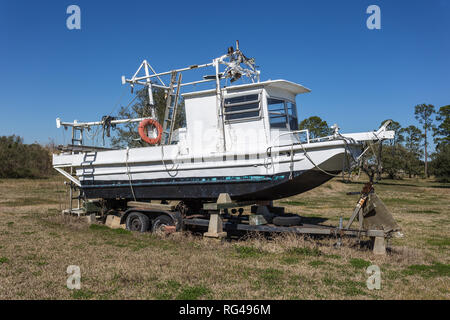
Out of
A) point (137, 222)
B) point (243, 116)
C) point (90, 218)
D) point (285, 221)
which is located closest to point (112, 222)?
point (90, 218)

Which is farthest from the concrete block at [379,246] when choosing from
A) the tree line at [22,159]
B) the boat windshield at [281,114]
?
the tree line at [22,159]

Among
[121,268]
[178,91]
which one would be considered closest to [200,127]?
[178,91]

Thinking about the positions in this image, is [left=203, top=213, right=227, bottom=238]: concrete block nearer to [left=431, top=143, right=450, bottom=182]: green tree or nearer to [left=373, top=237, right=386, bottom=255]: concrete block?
[left=373, top=237, right=386, bottom=255]: concrete block

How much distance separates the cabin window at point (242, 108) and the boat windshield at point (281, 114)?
1.18ft

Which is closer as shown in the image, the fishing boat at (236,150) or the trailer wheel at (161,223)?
the fishing boat at (236,150)

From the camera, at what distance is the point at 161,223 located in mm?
10844

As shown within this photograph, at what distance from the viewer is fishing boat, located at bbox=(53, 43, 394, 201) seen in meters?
9.35

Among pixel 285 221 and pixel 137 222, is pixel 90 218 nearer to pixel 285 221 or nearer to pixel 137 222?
pixel 137 222

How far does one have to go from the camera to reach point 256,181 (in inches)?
384

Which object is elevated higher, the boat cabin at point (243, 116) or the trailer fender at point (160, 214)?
the boat cabin at point (243, 116)

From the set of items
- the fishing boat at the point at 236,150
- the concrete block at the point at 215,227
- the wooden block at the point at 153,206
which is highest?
the fishing boat at the point at 236,150

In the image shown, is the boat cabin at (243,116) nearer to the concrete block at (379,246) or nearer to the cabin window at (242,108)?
the cabin window at (242,108)

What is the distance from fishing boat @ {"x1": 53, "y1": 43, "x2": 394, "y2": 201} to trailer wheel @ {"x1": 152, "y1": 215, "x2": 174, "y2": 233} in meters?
0.73

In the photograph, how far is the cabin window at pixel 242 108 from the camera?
9969mm
